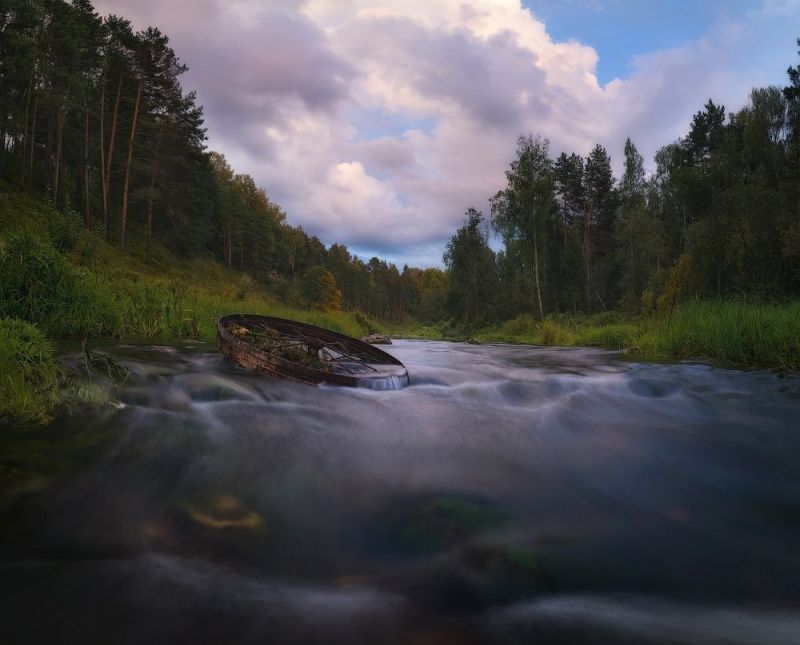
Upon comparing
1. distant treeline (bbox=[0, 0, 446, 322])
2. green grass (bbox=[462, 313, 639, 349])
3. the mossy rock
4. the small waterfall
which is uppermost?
distant treeline (bbox=[0, 0, 446, 322])

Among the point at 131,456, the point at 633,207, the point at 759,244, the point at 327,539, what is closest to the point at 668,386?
the point at 327,539

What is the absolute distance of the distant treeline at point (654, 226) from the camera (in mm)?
23812

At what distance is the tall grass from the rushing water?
14.3ft

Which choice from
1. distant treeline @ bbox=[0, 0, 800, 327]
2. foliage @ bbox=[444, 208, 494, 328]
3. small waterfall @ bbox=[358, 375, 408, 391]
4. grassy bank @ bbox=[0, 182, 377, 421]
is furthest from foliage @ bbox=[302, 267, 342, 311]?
small waterfall @ bbox=[358, 375, 408, 391]

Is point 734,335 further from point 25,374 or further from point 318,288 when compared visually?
point 318,288

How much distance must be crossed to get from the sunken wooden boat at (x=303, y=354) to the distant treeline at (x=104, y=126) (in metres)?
16.7

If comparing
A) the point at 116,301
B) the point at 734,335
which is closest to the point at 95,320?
the point at 116,301

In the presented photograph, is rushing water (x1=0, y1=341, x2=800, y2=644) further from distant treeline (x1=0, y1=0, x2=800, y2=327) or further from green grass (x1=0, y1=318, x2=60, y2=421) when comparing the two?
distant treeline (x1=0, y1=0, x2=800, y2=327)

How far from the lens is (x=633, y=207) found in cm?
5322

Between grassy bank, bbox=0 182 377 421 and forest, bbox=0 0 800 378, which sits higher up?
forest, bbox=0 0 800 378

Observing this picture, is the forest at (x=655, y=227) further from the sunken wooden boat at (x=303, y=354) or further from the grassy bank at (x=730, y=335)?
the sunken wooden boat at (x=303, y=354)

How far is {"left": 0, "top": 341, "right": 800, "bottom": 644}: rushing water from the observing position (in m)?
2.01

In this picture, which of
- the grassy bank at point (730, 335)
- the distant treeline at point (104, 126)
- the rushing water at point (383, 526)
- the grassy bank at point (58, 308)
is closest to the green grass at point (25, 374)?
the grassy bank at point (58, 308)

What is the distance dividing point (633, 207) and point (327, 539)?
196 feet
